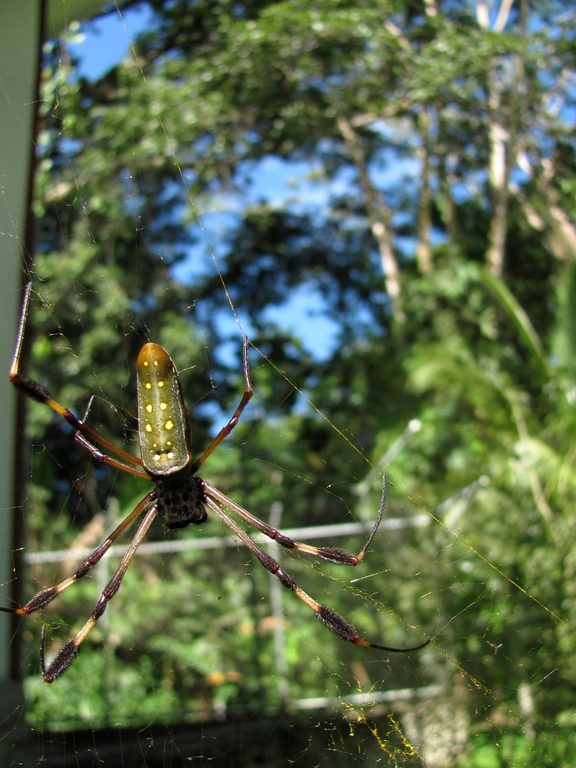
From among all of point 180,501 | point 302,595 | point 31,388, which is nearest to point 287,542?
point 302,595

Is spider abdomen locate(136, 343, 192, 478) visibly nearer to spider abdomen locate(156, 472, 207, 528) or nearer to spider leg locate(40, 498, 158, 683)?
spider abdomen locate(156, 472, 207, 528)

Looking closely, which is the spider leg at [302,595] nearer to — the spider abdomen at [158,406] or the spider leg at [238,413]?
the spider leg at [238,413]

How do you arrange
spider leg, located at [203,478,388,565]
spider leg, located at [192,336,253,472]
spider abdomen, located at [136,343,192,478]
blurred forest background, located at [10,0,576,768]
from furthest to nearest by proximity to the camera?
1. blurred forest background, located at [10,0,576,768]
2. spider leg, located at [203,478,388,565]
3. spider leg, located at [192,336,253,472]
4. spider abdomen, located at [136,343,192,478]

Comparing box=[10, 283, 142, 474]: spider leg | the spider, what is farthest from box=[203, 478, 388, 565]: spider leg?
box=[10, 283, 142, 474]: spider leg

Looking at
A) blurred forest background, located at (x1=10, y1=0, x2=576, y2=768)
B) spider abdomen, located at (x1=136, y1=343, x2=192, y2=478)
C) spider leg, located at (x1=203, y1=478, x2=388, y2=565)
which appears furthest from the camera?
blurred forest background, located at (x1=10, y1=0, x2=576, y2=768)

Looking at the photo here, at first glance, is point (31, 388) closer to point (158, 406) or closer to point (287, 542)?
point (158, 406)
